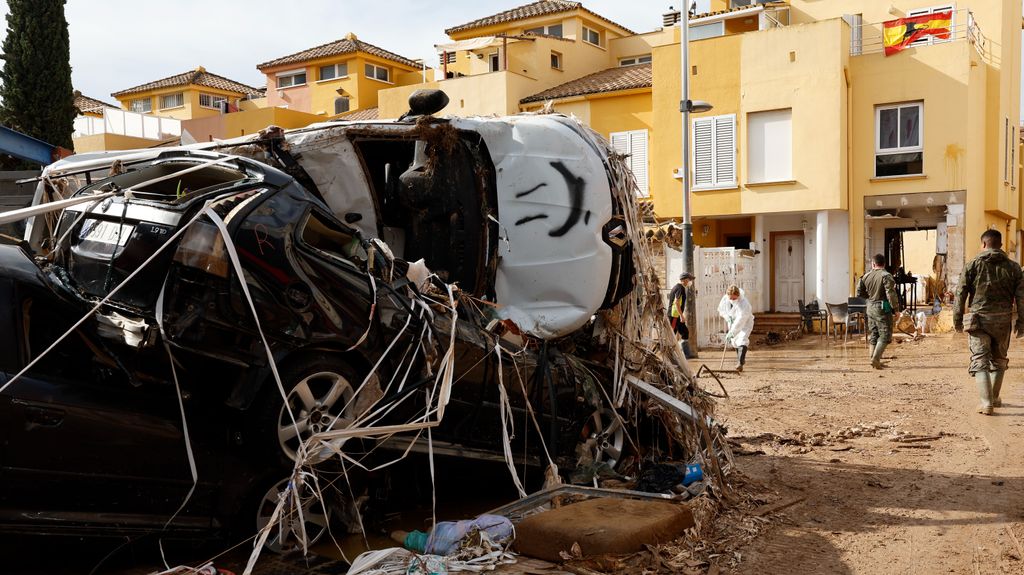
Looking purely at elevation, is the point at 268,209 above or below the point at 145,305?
above

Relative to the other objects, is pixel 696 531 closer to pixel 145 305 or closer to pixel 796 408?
pixel 145 305

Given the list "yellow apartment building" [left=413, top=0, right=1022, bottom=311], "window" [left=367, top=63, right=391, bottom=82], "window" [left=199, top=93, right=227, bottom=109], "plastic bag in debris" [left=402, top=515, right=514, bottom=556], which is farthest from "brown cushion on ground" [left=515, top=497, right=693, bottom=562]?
"window" [left=199, top=93, right=227, bottom=109]

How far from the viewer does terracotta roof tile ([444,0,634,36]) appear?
1540 inches

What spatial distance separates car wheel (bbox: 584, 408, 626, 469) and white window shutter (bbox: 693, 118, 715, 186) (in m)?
20.5

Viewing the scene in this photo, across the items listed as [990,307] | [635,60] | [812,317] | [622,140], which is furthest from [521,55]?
[990,307]

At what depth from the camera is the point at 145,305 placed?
4.77m

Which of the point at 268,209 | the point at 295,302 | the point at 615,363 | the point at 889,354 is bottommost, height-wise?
the point at 889,354

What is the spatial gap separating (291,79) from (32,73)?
84.9 feet

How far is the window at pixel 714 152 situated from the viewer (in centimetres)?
2614

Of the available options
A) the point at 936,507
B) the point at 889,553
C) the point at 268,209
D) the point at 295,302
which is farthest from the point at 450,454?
the point at 936,507

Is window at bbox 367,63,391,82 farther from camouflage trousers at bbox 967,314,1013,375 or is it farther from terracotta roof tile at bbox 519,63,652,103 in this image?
camouflage trousers at bbox 967,314,1013,375

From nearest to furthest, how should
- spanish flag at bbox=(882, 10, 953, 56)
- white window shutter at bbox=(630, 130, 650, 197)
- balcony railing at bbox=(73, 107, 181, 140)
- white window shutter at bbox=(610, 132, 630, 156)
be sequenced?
spanish flag at bbox=(882, 10, 953, 56)
white window shutter at bbox=(630, 130, 650, 197)
white window shutter at bbox=(610, 132, 630, 156)
balcony railing at bbox=(73, 107, 181, 140)

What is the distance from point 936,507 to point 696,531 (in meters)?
2.00

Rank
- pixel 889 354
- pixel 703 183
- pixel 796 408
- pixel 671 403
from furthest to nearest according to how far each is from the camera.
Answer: pixel 703 183 → pixel 889 354 → pixel 796 408 → pixel 671 403
